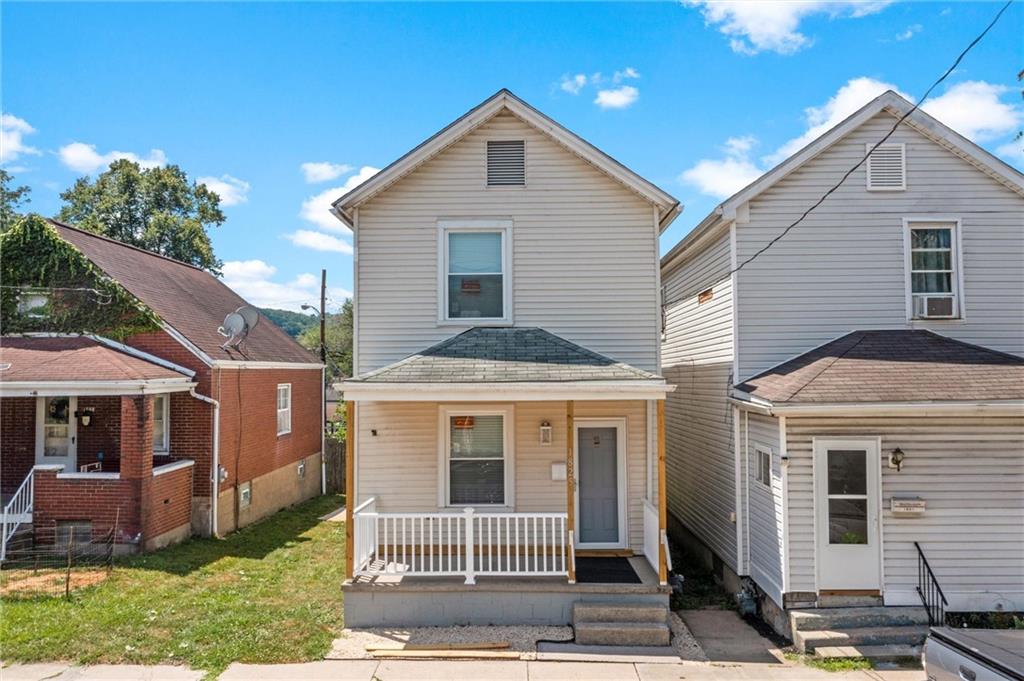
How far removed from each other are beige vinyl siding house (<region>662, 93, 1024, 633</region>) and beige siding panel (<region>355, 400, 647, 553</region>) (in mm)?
1598

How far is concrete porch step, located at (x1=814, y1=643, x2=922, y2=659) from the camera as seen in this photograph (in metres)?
7.35

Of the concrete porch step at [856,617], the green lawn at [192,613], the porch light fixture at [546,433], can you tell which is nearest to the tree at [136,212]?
the green lawn at [192,613]

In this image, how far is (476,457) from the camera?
9930 mm

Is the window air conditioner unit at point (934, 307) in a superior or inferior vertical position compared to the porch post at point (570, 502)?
superior

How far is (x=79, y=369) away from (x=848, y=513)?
12.8 m

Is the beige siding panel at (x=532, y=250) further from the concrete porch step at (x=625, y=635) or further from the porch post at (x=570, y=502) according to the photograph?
the concrete porch step at (x=625, y=635)

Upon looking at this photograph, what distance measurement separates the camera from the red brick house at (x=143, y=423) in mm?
10930

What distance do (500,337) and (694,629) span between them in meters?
5.05

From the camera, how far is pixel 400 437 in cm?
995

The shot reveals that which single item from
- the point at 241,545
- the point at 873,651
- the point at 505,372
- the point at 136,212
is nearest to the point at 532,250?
the point at 505,372

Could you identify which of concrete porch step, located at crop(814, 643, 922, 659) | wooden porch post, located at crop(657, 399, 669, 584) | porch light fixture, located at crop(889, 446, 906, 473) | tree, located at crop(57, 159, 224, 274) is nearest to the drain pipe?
wooden porch post, located at crop(657, 399, 669, 584)

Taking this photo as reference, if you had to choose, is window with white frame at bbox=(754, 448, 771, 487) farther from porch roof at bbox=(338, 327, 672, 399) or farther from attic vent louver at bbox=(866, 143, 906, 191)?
attic vent louver at bbox=(866, 143, 906, 191)

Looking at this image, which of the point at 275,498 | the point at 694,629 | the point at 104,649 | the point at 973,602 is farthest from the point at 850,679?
the point at 275,498

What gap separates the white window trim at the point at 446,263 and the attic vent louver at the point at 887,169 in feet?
19.4
